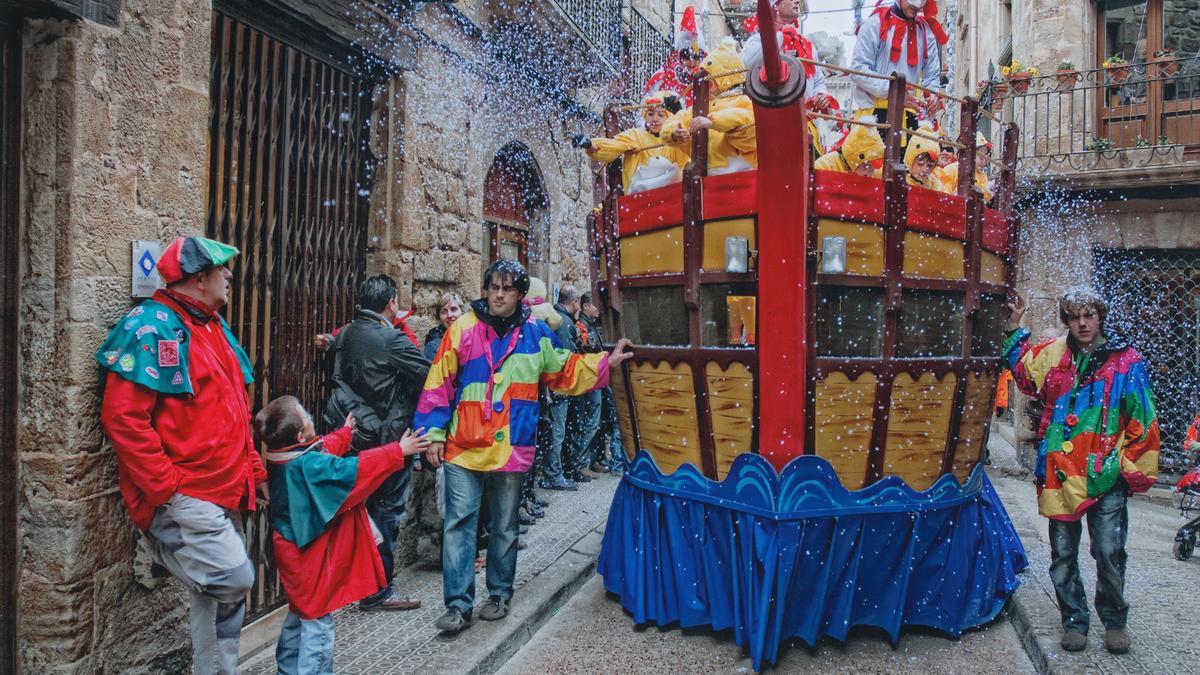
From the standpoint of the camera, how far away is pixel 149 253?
3139 millimetres

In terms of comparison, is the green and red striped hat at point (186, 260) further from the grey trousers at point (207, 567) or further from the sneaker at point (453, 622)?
the sneaker at point (453, 622)

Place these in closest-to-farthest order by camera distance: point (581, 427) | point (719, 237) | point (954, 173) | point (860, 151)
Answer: point (719, 237), point (860, 151), point (954, 173), point (581, 427)

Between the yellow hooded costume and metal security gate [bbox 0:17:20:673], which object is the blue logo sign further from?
the yellow hooded costume

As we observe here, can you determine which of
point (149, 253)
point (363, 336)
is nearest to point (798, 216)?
point (363, 336)

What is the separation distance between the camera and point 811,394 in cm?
385

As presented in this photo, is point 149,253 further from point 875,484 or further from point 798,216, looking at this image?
point 875,484

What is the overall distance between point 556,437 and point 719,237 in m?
3.81

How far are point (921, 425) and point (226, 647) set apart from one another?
A: 3.24 metres

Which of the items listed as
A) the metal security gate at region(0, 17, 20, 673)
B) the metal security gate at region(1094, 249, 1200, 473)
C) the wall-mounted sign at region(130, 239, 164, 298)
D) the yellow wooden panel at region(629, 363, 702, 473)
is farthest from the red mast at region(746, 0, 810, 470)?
the metal security gate at region(1094, 249, 1200, 473)

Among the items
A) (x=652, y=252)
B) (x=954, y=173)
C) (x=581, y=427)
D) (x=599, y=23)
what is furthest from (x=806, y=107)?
(x=599, y=23)

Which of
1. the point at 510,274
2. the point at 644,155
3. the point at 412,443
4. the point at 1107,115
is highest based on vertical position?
the point at 1107,115

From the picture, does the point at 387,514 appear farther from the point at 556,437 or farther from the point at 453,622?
the point at 556,437

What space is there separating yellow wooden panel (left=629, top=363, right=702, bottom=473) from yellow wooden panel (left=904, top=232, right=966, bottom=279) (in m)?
1.21

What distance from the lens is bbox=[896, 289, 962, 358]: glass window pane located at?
3990 mm
